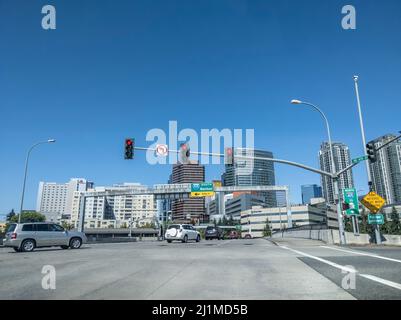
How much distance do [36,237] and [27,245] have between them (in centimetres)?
59

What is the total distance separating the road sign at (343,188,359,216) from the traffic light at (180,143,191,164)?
11.9m

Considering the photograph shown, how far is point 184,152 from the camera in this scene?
20016mm

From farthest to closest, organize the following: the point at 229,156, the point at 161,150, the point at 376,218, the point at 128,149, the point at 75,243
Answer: the point at 376,218 → the point at 229,156 → the point at 128,149 → the point at 75,243 → the point at 161,150

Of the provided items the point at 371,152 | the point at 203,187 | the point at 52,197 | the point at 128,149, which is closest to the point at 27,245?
the point at 128,149

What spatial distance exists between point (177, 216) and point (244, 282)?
17843 centimetres

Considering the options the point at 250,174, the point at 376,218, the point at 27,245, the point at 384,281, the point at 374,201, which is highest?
the point at 250,174

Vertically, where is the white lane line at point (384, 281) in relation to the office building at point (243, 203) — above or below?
below

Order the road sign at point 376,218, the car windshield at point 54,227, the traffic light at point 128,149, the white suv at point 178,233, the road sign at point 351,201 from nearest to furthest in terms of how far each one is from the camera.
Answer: the car windshield at point 54,227 < the traffic light at point 128,149 < the road sign at point 376,218 < the road sign at point 351,201 < the white suv at point 178,233

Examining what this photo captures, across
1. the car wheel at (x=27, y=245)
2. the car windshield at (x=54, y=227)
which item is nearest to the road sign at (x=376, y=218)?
the car windshield at (x=54, y=227)

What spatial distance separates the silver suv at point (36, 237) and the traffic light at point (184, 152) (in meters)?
8.04

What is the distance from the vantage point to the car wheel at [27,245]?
58.1 feet

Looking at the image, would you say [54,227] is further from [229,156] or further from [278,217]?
[278,217]

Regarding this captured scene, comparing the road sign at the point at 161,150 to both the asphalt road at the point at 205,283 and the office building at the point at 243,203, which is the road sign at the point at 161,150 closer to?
the asphalt road at the point at 205,283
